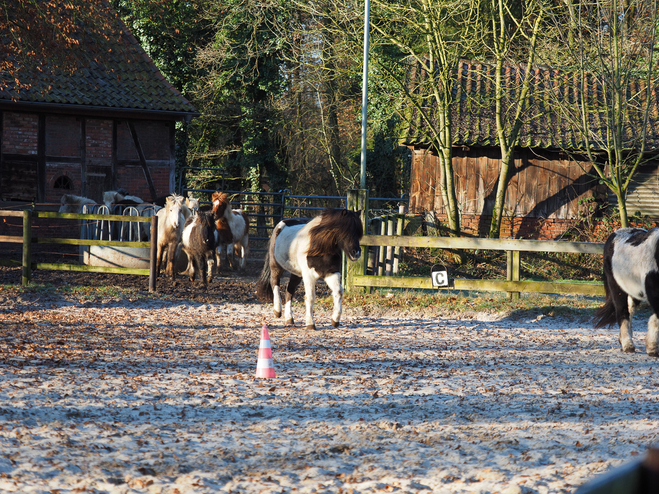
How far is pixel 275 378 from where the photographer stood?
6.64 metres

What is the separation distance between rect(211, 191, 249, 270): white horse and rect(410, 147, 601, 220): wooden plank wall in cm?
542

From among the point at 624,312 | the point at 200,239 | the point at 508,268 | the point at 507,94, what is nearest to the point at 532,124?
the point at 507,94

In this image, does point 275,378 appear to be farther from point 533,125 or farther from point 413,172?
point 533,125

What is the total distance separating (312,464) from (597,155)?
637 inches

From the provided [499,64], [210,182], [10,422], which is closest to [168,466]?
[10,422]

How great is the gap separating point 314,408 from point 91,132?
54.6ft

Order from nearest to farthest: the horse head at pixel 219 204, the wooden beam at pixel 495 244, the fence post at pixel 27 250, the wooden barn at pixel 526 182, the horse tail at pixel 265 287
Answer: the horse tail at pixel 265 287 → the wooden beam at pixel 495 244 → the fence post at pixel 27 250 → the horse head at pixel 219 204 → the wooden barn at pixel 526 182

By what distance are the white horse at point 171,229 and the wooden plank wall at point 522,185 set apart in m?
7.66

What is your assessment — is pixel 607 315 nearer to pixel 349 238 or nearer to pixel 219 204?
pixel 349 238

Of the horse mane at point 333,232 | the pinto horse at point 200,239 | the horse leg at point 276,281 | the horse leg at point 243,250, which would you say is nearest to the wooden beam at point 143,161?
the horse leg at point 243,250

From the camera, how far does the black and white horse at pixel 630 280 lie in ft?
26.1

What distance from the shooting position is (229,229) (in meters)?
16.2

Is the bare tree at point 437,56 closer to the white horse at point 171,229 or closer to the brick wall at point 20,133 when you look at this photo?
the white horse at point 171,229

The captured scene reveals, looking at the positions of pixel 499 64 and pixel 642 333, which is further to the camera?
pixel 499 64
